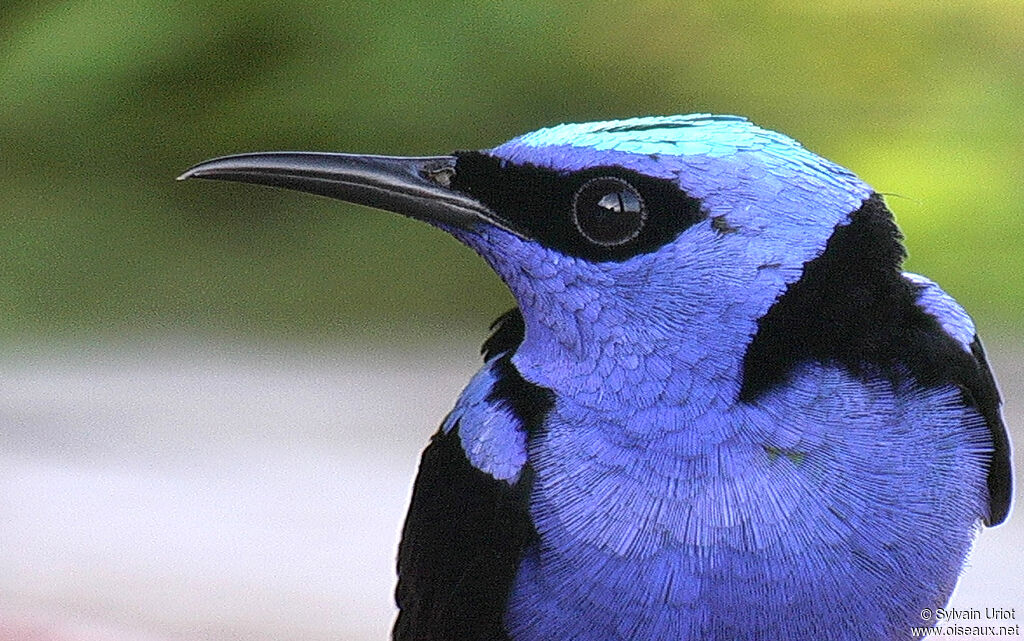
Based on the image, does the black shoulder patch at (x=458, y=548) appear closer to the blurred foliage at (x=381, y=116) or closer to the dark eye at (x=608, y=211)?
the dark eye at (x=608, y=211)

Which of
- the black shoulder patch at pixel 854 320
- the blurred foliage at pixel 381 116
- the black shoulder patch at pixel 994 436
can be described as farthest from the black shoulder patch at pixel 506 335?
the blurred foliage at pixel 381 116

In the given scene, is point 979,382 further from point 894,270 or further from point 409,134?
point 409,134

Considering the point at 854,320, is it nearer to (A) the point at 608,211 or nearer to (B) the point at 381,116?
(A) the point at 608,211

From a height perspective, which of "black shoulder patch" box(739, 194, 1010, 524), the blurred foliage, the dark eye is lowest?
"black shoulder patch" box(739, 194, 1010, 524)

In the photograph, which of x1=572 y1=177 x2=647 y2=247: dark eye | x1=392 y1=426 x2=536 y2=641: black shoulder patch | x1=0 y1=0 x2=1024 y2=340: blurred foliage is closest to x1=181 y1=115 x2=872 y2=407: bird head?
x1=572 y1=177 x2=647 y2=247: dark eye

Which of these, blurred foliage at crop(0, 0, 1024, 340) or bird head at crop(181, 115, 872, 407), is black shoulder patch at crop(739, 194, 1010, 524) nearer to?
bird head at crop(181, 115, 872, 407)

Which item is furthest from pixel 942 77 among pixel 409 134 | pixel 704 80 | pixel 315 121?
pixel 315 121

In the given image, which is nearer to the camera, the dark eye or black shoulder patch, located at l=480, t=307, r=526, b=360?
the dark eye
